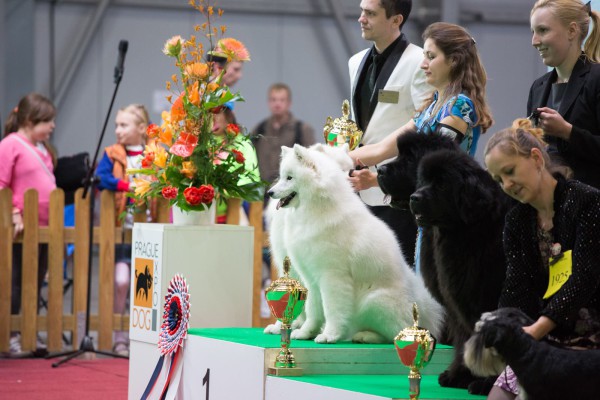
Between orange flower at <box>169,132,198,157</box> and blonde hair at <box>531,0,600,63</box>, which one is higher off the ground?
blonde hair at <box>531,0,600,63</box>

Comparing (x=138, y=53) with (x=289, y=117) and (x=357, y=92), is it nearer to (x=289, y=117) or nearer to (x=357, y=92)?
(x=289, y=117)

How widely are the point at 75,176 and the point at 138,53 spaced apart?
5151 millimetres

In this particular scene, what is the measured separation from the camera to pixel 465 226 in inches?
126

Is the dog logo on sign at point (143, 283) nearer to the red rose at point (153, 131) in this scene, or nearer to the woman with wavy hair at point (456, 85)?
the red rose at point (153, 131)

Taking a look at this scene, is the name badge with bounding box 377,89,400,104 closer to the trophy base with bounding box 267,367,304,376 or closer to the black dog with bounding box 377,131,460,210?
the black dog with bounding box 377,131,460,210

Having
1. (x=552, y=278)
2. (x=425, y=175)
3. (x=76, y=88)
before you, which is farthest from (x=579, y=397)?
(x=76, y=88)

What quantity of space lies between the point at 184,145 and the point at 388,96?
39.9 inches

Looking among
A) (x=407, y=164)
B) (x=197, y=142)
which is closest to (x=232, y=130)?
(x=197, y=142)

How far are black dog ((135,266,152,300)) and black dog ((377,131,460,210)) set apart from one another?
5.03 feet

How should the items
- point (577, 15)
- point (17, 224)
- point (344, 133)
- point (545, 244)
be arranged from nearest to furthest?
point (545, 244), point (577, 15), point (344, 133), point (17, 224)

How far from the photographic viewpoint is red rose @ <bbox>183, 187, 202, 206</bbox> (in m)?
4.62

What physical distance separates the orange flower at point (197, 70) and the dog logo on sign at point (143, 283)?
93 centimetres

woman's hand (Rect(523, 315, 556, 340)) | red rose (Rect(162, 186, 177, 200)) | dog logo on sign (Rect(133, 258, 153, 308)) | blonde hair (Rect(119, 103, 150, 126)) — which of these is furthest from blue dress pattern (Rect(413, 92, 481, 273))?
blonde hair (Rect(119, 103, 150, 126))

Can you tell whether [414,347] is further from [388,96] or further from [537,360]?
[388,96]
